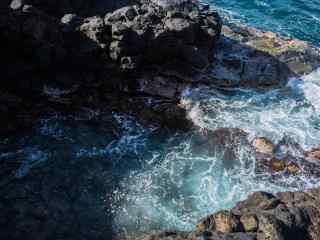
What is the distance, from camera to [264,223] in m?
A: 13.9

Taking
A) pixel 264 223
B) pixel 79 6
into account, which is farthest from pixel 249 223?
pixel 79 6

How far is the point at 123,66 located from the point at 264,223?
33.6ft

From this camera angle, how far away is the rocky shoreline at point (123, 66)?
19.4 m

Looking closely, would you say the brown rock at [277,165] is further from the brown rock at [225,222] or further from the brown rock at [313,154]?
the brown rock at [225,222]

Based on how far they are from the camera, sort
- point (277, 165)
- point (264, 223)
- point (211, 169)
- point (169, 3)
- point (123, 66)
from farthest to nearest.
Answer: point (169, 3), point (123, 66), point (277, 165), point (211, 169), point (264, 223)

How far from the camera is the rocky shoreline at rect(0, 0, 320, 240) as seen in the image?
765 inches

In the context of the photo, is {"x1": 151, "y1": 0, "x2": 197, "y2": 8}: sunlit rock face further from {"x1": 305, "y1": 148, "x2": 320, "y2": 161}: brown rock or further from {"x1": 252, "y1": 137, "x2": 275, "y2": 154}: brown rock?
{"x1": 305, "y1": 148, "x2": 320, "y2": 161}: brown rock

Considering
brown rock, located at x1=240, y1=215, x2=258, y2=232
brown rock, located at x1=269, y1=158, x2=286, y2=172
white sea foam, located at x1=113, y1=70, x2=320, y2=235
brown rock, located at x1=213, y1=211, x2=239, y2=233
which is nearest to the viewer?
brown rock, located at x1=240, y1=215, x2=258, y2=232

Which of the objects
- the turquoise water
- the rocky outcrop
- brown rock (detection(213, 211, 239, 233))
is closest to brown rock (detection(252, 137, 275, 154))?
the rocky outcrop

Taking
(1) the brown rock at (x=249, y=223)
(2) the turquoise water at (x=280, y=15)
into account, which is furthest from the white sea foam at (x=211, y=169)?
(2) the turquoise water at (x=280, y=15)

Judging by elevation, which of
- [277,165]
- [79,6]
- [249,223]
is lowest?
→ [277,165]

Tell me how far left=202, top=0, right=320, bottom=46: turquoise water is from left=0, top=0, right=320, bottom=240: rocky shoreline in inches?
344

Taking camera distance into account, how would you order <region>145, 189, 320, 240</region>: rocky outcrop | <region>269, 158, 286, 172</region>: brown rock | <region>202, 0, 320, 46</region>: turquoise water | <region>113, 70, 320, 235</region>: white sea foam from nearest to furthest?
<region>145, 189, 320, 240</region>: rocky outcrop, <region>113, 70, 320, 235</region>: white sea foam, <region>269, 158, 286, 172</region>: brown rock, <region>202, 0, 320, 46</region>: turquoise water

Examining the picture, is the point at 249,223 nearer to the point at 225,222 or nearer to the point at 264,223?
the point at 264,223
